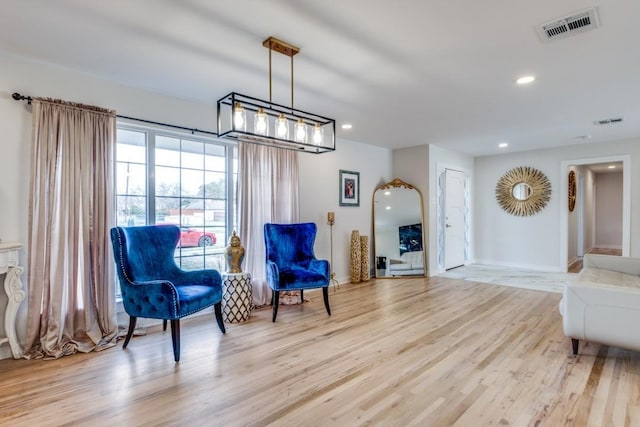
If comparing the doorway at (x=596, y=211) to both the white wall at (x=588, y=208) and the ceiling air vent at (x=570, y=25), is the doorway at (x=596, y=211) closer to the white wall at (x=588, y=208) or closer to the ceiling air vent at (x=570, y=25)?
the white wall at (x=588, y=208)

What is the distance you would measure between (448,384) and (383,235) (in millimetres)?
3864

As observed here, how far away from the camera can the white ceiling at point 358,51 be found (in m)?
2.06

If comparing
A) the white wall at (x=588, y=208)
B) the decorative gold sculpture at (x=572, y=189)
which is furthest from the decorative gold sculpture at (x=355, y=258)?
the white wall at (x=588, y=208)

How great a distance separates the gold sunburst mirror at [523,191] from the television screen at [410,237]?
234 centimetres

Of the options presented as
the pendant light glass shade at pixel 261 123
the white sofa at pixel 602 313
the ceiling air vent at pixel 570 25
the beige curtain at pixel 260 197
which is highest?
the ceiling air vent at pixel 570 25

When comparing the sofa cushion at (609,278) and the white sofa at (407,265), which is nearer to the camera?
the sofa cushion at (609,278)

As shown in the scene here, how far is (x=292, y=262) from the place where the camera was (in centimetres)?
415

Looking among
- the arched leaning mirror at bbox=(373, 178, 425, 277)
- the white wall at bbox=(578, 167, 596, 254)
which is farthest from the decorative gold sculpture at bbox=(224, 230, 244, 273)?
the white wall at bbox=(578, 167, 596, 254)

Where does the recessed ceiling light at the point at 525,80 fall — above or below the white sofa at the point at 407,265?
above

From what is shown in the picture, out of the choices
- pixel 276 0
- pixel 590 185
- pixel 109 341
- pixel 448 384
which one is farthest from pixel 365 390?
pixel 590 185

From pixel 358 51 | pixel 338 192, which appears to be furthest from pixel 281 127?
pixel 338 192

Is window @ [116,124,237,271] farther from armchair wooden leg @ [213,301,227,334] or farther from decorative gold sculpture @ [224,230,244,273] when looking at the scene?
armchair wooden leg @ [213,301,227,334]

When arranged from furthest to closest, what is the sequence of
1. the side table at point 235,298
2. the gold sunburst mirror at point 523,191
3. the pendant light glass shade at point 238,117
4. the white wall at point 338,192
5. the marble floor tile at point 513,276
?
the gold sunburst mirror at point 523,191
the marble floor tile at point 513,276
the white wall at point 338,192
the side table at point 235,298
the pendant light glass shade at point 238,117

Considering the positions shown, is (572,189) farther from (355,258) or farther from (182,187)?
(182,187)
